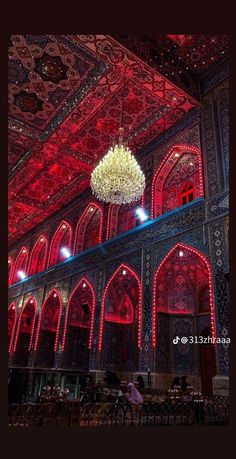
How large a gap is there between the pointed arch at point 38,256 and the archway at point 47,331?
89.5 inches

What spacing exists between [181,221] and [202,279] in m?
2.80

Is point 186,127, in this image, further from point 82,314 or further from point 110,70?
point 82,314

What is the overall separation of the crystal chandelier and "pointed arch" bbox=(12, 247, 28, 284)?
1119 centimetres

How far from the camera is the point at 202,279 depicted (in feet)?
34.0

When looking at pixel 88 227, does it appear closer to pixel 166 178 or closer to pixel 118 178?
pixel 166 178

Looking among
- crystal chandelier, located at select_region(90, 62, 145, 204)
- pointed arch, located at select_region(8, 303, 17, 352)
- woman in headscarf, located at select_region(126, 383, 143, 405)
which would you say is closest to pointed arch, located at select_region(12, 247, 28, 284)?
pointed arch, located at select_region(8, 303, 17, 352)

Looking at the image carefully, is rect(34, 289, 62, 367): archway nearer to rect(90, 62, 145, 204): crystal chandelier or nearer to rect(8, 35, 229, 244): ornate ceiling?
rect(8, 35, 229, 244): ornate ceiling

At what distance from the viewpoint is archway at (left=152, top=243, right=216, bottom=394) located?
839 centimetres

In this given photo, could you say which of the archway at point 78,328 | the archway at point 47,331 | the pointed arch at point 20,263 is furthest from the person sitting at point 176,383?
the pointed arch at point 20,263

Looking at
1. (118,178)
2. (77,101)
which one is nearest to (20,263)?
(77,101)

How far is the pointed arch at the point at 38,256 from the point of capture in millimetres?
16156

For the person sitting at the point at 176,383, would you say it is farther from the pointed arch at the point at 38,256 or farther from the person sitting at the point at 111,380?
the pointed arch at the point at 38,256

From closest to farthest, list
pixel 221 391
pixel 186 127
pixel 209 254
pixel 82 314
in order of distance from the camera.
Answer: pixel 221 391
pixel 209 254
pixel 186 127
pixel 82 314

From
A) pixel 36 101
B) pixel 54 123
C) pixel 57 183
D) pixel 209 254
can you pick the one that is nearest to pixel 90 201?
pixel 57 183
